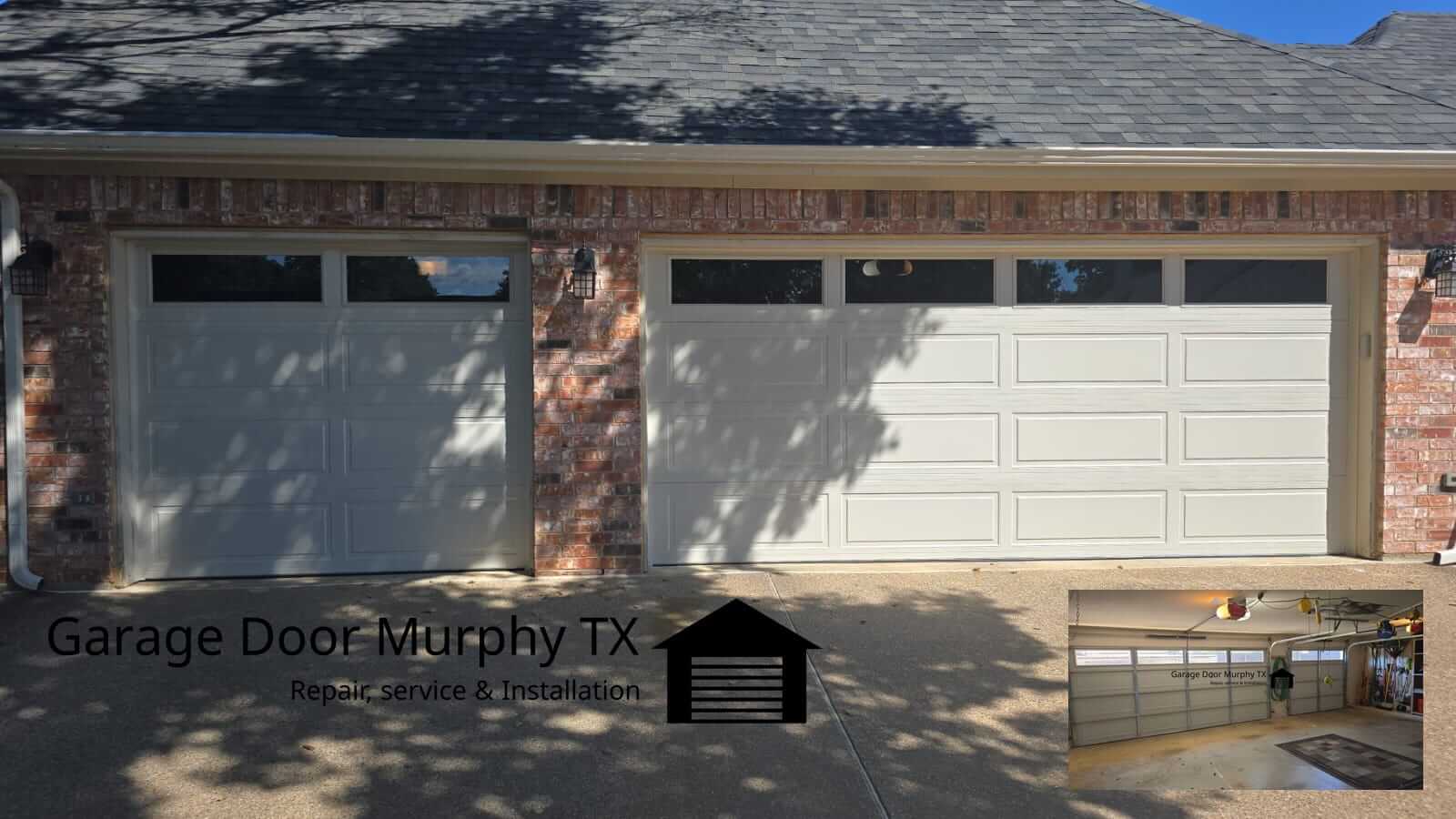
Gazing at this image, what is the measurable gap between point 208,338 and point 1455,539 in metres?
8.99

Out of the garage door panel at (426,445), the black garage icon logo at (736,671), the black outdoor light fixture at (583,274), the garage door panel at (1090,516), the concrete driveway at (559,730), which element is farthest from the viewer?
the garage door panel at (1090,516)

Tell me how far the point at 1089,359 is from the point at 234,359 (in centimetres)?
609

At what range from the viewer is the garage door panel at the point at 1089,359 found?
265 inches

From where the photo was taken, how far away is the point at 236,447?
20.7 feet

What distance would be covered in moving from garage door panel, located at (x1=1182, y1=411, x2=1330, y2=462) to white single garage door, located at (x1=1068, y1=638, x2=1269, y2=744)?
438cm

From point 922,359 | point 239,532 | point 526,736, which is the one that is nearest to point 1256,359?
point 922,359

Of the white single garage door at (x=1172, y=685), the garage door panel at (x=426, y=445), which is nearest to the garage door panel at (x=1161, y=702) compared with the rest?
the white single garage door at (x=1172, y=685)

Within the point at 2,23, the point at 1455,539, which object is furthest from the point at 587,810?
the point at 2,23

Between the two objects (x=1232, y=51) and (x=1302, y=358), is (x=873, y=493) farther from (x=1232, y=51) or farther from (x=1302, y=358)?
(x=1232, y=51)

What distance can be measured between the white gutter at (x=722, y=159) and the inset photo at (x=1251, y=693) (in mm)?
3858

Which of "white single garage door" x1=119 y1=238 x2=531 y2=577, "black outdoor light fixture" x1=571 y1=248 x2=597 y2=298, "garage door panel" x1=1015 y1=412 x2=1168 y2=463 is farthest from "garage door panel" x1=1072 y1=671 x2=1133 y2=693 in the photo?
"white single garage door" x1=119 y1=238 x2=531 y2=577

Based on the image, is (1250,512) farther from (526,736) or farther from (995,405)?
(526,736)

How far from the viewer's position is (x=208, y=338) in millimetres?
6250

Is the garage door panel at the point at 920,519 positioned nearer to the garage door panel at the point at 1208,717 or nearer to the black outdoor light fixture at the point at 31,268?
the garage door panel at the point at 1208,717
